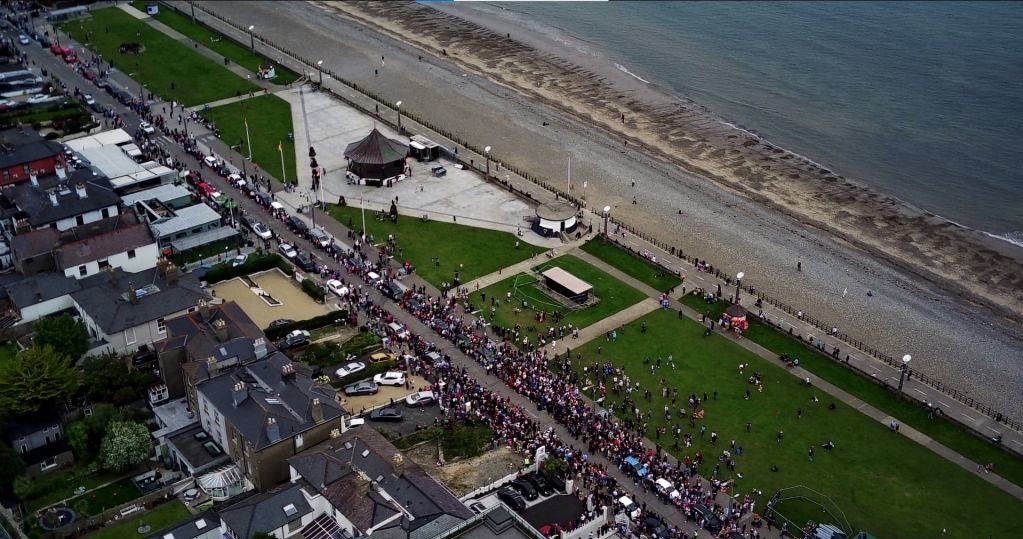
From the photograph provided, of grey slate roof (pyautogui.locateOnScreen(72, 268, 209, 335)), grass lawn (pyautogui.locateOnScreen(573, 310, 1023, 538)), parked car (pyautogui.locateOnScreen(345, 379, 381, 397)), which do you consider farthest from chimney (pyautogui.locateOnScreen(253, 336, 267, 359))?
grass lawn (pyautogui.locateOnScreen(573, 310, 1023, 538))

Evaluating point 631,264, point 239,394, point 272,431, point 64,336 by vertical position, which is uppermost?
point 239,394

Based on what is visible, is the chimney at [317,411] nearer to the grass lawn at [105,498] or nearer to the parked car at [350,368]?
the parked car at [350,368]

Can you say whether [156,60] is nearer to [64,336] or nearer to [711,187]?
[64,336]

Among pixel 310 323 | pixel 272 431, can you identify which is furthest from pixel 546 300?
pixel 272 431

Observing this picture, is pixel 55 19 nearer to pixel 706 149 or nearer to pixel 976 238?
pixel 706 149

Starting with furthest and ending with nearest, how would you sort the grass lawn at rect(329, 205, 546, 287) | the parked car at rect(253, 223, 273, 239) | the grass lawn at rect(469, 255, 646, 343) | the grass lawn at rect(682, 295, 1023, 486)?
the parked car at rect(253, 223, 273, 239) < the grass lawn at rect(329, 205, 546, 287) < the grass lawn at rect(469, 255, 646, 343) < the grass lawn at rect(682, 295, 1023, 486)

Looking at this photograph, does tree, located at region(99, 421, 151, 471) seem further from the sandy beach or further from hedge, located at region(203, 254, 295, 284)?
the sandy beach

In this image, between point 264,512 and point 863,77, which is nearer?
point 264,512
